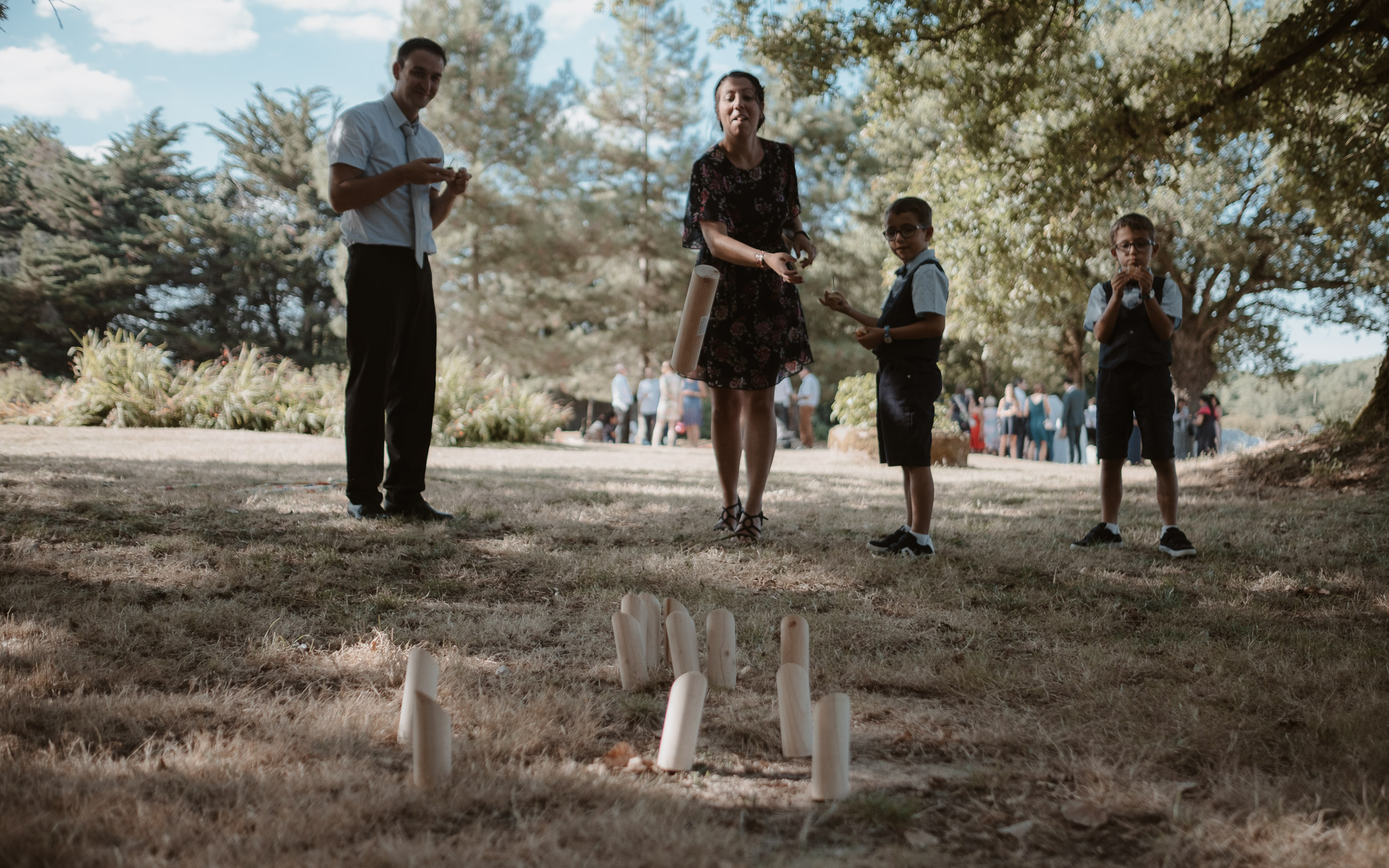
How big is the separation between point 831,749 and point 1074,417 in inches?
704

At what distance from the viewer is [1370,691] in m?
2.13

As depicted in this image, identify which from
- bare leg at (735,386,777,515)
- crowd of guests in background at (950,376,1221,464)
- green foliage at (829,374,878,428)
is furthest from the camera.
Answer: crowd of guests in background at (950,376,1221,464)

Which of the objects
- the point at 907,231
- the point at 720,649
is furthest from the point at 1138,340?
the point at 720,649

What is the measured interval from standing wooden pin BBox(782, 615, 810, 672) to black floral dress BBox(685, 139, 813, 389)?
2.20m

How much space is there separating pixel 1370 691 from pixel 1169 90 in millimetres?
6826

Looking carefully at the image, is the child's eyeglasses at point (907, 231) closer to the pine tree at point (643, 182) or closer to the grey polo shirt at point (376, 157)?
the grey polo shirt at point (376, 157)

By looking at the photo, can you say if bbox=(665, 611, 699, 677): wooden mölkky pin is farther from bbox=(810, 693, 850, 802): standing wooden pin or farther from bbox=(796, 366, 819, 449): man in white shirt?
bbox=(796, 366, 819, 449): man in white shirt

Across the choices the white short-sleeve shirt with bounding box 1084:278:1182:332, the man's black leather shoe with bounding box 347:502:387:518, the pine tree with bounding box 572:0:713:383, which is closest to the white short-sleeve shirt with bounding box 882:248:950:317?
the white short-sleeve shirt with bounding box 1084:278:1182:332

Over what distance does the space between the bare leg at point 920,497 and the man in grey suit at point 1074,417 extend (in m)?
15.1

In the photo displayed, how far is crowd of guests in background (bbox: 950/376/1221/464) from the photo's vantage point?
18.0 meters

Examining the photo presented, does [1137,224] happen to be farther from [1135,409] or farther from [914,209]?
[914,209]

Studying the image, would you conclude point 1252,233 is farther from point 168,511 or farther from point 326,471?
point 168,511

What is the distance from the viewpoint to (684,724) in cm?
171

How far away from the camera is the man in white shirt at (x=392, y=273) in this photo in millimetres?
4133
